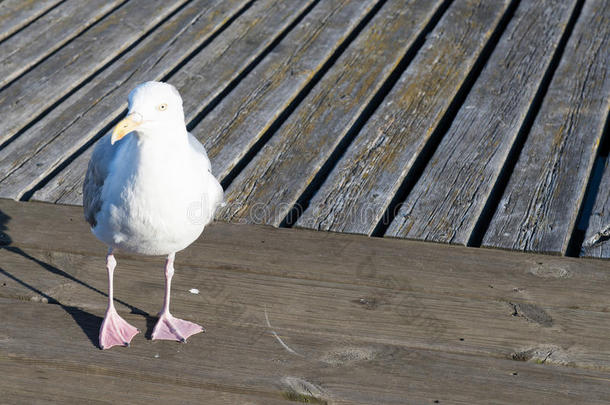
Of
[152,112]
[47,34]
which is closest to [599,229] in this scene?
[152,112]

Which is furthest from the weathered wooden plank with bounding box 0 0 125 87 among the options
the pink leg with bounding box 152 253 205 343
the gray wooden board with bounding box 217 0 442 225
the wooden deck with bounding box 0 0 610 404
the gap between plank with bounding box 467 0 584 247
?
the gap between plank with bounding box 467 0 584 247

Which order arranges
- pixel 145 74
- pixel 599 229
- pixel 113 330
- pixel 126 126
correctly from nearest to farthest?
pixel 126 126, pixel 113 330, pixel 599 229, pixel 145 74

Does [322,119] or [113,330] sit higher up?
[113,330]

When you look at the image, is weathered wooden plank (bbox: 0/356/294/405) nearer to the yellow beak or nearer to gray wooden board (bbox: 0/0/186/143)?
the yellow beak

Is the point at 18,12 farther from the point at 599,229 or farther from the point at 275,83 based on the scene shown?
the point at 599,229

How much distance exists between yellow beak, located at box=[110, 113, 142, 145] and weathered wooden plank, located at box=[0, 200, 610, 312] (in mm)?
952

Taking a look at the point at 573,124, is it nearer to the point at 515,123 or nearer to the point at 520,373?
the point at 515,123

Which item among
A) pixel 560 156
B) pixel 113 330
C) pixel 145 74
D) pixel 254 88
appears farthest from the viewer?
pixel 145 74

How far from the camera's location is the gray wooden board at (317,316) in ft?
8.32

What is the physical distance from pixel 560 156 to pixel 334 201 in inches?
47.8

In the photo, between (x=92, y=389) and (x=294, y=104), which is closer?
(x=92, y=389)

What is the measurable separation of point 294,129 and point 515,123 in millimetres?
1216

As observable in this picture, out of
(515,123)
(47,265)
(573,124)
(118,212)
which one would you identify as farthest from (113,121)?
(573,124)

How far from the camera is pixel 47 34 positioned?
5.36 meters
